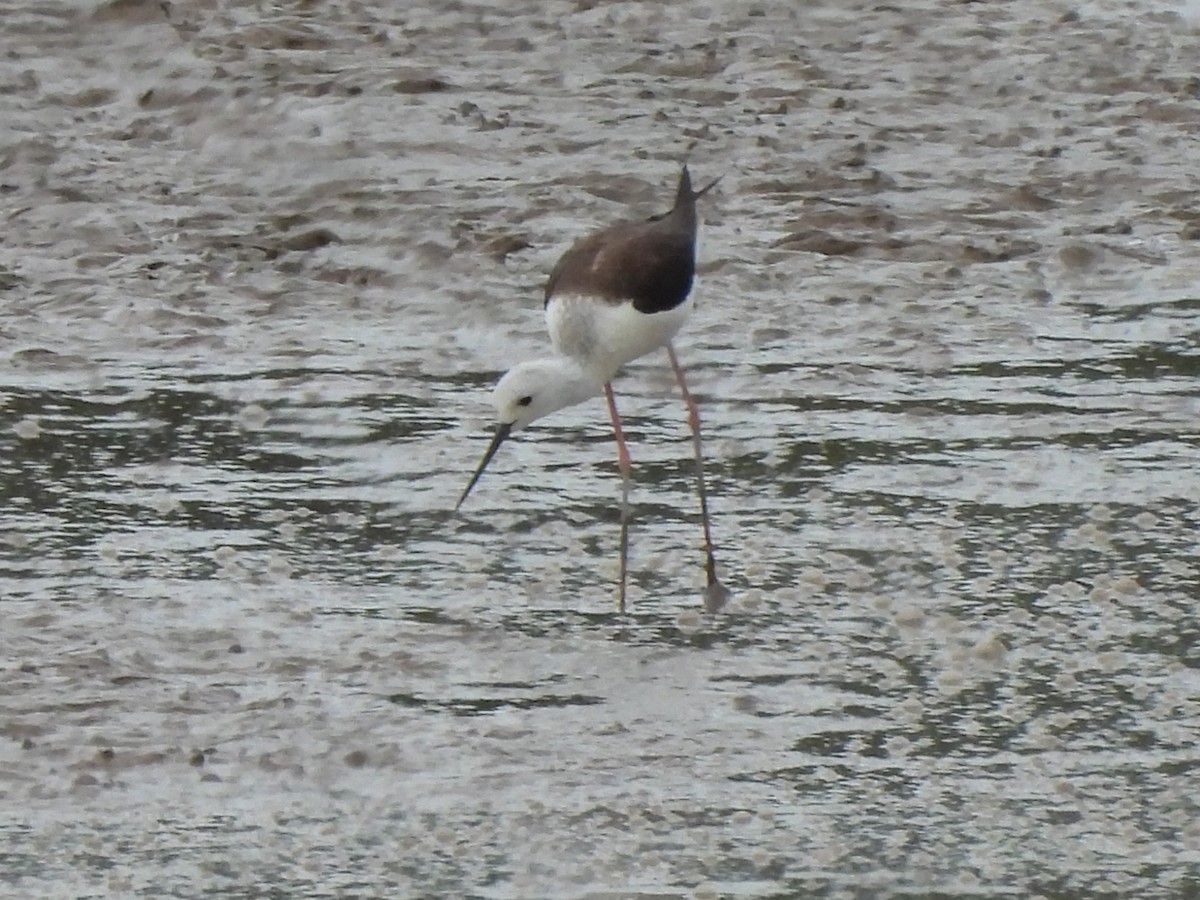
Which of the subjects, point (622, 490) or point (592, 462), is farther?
point (592, 462)

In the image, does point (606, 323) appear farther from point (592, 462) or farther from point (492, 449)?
point (592, 462)

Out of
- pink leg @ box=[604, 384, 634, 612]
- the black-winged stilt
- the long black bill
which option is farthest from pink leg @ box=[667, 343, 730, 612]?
the long black bill

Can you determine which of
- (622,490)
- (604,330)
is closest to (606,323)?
(604,330)

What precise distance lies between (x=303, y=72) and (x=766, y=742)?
5.63m

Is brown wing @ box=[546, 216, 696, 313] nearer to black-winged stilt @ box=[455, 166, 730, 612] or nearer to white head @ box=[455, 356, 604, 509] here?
black-winged stilt @ box=[455, 166, 730, 612]

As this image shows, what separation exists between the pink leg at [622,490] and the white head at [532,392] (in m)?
0.15

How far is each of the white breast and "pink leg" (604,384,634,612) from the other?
134 mm

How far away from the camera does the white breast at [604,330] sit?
20.4ft

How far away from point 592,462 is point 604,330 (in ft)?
2.25

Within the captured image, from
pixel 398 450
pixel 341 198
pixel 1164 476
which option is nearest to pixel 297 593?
pixel 398 450

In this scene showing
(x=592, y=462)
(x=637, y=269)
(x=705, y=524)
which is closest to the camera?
(x=705, y=524)

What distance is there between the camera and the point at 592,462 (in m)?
6.84

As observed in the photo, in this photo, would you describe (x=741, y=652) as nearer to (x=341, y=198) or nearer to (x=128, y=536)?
(x=128, y=536)

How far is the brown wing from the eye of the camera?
244 inches
